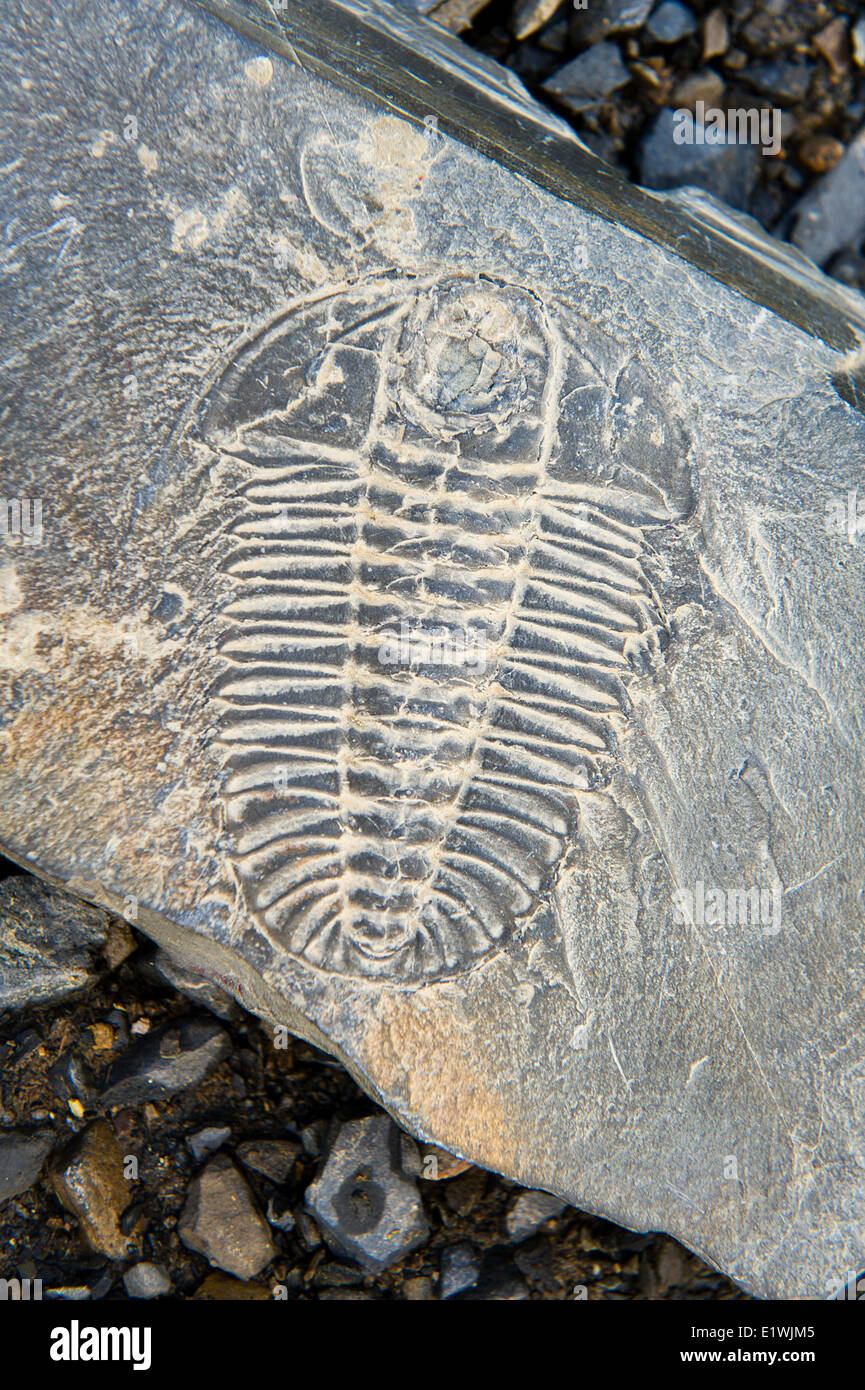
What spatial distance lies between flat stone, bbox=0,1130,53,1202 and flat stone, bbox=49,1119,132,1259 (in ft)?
0.13

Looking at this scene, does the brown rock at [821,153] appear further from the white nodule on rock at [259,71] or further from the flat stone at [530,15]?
the white nodule on rock at [259,71]

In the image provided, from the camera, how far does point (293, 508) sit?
2.21 meters

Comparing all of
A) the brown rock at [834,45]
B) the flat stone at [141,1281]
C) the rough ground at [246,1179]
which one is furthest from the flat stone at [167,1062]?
the brown rock at [834,45]

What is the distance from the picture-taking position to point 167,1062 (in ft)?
9.31

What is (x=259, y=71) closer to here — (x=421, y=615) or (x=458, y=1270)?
(x=421, y=615)

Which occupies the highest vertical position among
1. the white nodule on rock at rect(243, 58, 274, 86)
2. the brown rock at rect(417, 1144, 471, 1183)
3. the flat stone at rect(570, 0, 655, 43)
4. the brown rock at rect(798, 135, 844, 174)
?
the flat stone at rect(570, 0, 655, 43)

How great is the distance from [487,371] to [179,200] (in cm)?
71

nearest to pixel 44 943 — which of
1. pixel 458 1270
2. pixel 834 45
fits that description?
pixel 458 1270

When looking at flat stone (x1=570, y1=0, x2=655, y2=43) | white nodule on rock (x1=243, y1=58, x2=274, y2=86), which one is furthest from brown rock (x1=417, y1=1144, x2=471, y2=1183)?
flat stone (x1=570, y1=0, x2=655, y2=43)

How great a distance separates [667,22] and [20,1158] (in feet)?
12.3

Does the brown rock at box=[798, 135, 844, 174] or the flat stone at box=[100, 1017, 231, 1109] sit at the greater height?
the brown rock at box=[798, 135, 844, 174]

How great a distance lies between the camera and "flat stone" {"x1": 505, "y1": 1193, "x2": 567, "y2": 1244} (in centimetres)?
292

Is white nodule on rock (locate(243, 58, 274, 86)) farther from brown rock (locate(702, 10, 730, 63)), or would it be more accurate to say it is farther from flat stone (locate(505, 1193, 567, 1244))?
flat stone (locate(505, 1193, 567, 1244))

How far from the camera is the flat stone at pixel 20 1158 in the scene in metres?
2.68
